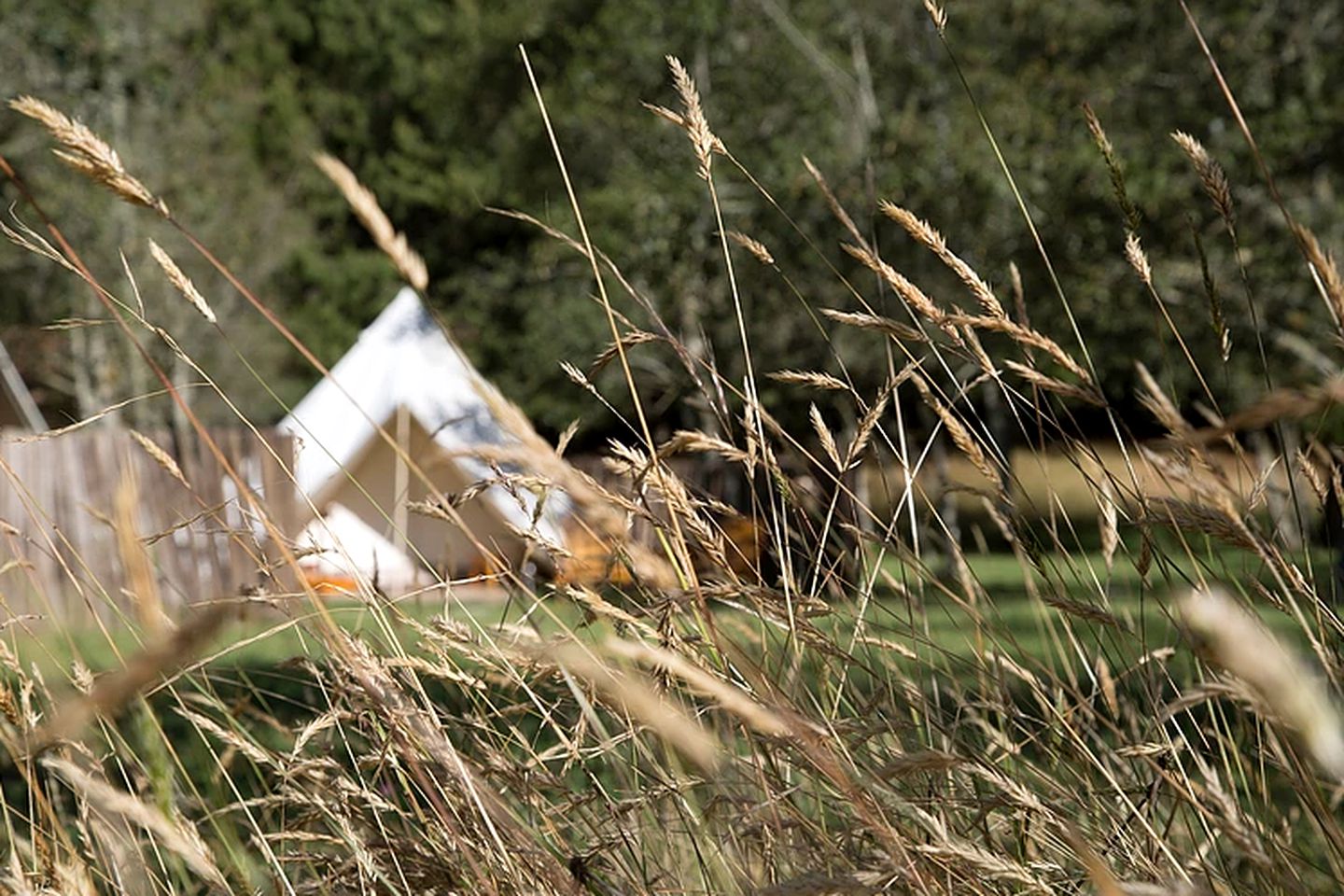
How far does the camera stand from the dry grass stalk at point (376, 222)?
815mm

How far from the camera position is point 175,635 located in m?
0.51

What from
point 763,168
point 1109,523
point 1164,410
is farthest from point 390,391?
point 1164,410

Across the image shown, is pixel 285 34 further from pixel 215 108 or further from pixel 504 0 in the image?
pixel 215 108

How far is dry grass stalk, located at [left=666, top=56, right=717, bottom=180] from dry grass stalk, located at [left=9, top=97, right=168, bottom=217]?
1.47 ft

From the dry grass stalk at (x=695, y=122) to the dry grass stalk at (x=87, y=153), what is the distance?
45cm

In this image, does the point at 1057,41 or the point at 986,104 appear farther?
the point at 986,104

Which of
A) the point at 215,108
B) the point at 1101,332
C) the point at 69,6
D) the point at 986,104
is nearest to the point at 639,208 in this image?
the point at 986,104

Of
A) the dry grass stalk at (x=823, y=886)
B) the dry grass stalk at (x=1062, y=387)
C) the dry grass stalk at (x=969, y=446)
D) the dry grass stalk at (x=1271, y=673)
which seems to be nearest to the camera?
the dry grass stalk at (x=1271, y=673)

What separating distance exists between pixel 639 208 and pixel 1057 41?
4238 millimetres

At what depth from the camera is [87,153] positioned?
85 cm

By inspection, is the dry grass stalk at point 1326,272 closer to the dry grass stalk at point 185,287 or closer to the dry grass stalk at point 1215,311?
the dry grass stalk at point 1215,311

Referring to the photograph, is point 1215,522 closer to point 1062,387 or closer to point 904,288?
point 1062,387

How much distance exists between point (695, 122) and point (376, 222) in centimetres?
38

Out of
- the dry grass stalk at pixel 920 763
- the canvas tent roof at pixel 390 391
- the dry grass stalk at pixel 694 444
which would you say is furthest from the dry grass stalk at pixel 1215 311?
the canvas tent roof at pixel 390 391
